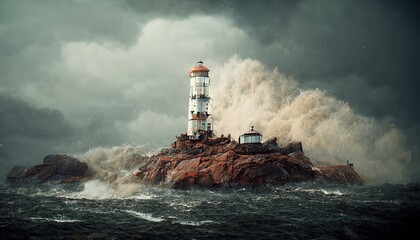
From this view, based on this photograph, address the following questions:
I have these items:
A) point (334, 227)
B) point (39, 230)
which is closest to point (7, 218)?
point (39, 230)

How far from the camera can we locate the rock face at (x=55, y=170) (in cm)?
11862

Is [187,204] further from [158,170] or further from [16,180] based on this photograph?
[16,180]

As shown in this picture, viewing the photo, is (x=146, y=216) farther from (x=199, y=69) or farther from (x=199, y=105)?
(x=199, y=69)

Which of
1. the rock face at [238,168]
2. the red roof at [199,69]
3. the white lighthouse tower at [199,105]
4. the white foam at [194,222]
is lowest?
the white foam at [194,222]

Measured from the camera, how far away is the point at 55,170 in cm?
12038

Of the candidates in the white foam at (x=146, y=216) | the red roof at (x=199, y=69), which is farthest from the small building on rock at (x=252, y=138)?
the white foam at (x=146, y=216)

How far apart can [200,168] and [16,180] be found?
82.5 metres

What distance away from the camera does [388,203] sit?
50.0m

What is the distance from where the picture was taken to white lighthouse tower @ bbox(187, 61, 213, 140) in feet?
374

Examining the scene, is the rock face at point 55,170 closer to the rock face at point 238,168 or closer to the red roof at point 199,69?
the rock face at point 238,168

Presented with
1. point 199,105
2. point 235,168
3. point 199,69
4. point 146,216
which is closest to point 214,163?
point 235,168

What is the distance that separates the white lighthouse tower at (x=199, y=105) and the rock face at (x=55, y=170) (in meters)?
42.3

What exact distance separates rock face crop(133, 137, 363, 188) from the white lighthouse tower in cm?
1732

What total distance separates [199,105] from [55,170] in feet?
188
